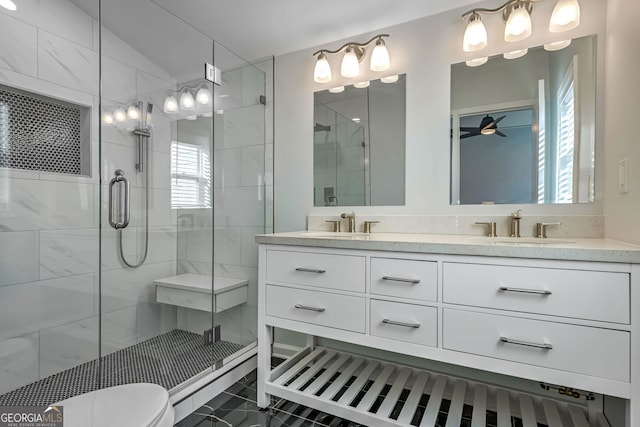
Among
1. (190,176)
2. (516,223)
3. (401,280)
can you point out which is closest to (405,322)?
(401,280)

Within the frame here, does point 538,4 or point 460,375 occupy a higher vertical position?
point 538,4

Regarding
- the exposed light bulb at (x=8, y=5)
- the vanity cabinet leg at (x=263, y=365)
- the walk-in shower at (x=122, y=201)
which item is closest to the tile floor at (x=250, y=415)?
the vanity cabinet leg at (x=263, y=365)

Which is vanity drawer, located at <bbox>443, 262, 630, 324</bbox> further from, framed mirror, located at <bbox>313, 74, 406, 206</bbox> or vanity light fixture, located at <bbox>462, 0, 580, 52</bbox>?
vanity light fixture, located at <bbox>462, 0, 580, 52</bbox>

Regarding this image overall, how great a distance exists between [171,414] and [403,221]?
144cm

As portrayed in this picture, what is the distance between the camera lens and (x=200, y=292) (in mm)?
2090

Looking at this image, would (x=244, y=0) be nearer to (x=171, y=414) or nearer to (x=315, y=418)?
(x=171, y=414)

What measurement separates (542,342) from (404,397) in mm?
891

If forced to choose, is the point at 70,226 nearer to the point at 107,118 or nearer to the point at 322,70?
the point at 107,118

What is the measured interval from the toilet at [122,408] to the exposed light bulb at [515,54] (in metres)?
2.24

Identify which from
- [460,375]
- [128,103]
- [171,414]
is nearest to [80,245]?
[128,103]

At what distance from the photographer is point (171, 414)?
126 centimetres

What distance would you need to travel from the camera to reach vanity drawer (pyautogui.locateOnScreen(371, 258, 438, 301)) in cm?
122

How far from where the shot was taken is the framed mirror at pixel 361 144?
1.88 meters

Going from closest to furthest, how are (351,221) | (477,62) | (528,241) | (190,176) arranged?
(528,241), (477,62), (351,221), (190,176)
